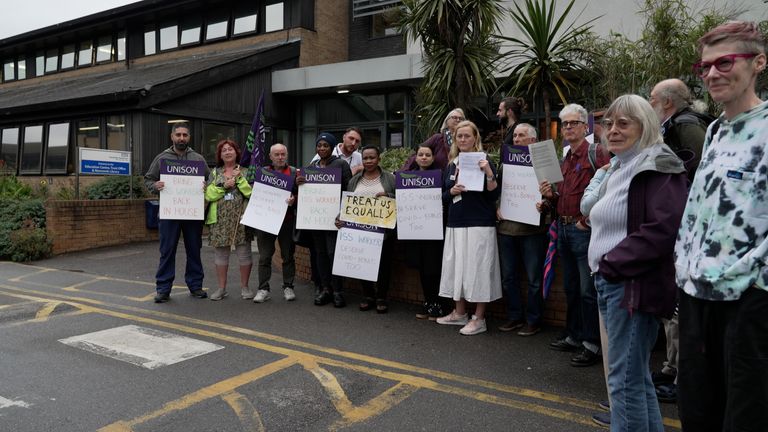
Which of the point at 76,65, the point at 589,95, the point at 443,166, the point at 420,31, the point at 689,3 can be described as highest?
the point at 76,65

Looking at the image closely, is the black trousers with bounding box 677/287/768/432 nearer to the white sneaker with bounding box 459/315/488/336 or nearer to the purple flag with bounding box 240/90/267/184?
the white sneaker with bounding box 459/315/488/336

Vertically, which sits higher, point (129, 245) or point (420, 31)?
point (420, 31)

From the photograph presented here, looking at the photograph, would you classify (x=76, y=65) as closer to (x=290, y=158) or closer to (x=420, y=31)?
(x=290, y=158)

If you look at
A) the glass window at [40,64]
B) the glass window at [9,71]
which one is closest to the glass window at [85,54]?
the glass window at [40,64]

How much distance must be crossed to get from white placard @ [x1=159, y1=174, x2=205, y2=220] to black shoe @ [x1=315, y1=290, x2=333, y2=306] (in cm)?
175

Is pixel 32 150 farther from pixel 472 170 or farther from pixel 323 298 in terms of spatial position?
pixel 472 170

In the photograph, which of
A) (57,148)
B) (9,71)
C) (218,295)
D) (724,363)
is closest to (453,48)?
(218,295)

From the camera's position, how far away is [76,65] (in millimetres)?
23656

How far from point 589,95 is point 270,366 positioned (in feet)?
25.1

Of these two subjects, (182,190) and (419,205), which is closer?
(419,205)

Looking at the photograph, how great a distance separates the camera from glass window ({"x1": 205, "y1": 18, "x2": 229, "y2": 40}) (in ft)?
62.8

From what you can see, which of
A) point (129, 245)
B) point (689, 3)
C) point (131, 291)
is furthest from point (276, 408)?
point (689, 3)

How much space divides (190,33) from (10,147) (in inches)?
285

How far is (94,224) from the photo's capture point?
37.0 ft
